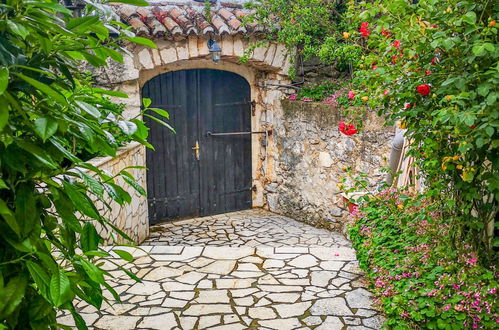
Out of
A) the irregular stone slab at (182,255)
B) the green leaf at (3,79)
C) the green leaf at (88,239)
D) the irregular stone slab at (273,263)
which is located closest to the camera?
the green leaf at (3,79)

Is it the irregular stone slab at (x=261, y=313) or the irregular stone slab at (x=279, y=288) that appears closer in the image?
the irregular stone slab at (x=261, y=313)

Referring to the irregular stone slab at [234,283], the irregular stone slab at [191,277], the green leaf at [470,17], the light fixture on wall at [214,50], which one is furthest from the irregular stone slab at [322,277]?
the light fixture on wall at [214,50]

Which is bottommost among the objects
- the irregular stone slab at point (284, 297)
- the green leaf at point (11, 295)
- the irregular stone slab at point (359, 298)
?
the irregular stone slab at point (284, 297)

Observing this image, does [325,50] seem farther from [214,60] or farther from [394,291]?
[394,291]

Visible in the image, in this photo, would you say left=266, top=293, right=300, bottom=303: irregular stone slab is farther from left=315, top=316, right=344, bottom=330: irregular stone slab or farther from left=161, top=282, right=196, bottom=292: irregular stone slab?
left=161, top=282, right=196, bottom=292: irregular stone slab

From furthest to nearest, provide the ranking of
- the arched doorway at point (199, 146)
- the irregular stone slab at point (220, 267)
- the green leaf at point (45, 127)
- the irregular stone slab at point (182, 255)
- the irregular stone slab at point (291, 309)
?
the arched doorway at point (199, 146) < the irregular stone slab at point (182, 255) < the irregular stone slab at point (220, 267) < the irregular stone slab at point (291, 309) < the green leaf at point (45, 127)

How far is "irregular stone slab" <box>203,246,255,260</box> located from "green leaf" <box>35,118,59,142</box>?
3117 millimetres

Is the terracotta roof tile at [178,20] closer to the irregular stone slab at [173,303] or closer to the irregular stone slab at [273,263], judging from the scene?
the irregular stone slab at [273,263]

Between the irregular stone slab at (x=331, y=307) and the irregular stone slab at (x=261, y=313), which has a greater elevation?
the irregular stone slab at (x=331, y=307)

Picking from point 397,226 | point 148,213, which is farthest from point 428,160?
point 148,213

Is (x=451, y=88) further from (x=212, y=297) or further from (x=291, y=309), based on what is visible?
(x=212, y=297)

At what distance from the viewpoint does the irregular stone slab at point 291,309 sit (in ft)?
9.89

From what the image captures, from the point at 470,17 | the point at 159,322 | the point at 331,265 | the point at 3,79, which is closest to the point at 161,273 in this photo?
the point at 159,322

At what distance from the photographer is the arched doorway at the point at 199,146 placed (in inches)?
275
